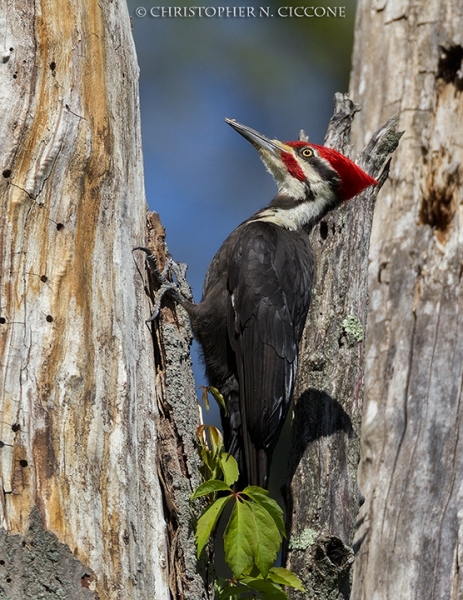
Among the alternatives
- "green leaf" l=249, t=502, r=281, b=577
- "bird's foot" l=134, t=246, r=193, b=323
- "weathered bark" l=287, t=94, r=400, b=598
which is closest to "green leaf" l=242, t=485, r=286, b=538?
"green leaf" l=249, t=502, r=281, b=577

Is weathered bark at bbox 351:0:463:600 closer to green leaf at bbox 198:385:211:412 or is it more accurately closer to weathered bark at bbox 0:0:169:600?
green leaf at bbox 198:385:211:412

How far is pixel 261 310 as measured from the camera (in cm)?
420

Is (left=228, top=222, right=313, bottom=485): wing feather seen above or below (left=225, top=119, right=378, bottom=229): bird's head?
below

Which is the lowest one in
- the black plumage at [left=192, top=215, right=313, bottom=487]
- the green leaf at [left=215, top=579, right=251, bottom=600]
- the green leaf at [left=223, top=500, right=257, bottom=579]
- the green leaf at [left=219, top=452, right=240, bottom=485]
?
the green leaf at [left=215, top=579, right=251, bottom=600]

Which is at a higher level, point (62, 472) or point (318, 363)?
point (318, 363)

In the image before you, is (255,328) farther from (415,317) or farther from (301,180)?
(301,180)

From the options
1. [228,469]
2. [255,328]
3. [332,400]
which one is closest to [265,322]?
[255,328]

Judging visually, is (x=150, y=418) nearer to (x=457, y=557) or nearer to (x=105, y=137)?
(x=105, y=137)

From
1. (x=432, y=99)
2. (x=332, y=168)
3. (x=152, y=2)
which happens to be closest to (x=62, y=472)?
(x=332, y=168)

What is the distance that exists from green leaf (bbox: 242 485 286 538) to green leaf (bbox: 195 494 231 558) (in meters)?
0.09

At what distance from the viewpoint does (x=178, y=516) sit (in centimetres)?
303

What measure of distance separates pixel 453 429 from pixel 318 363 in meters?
0.82

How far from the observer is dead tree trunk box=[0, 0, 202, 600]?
2521 mm

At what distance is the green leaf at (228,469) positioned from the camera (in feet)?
10.7
